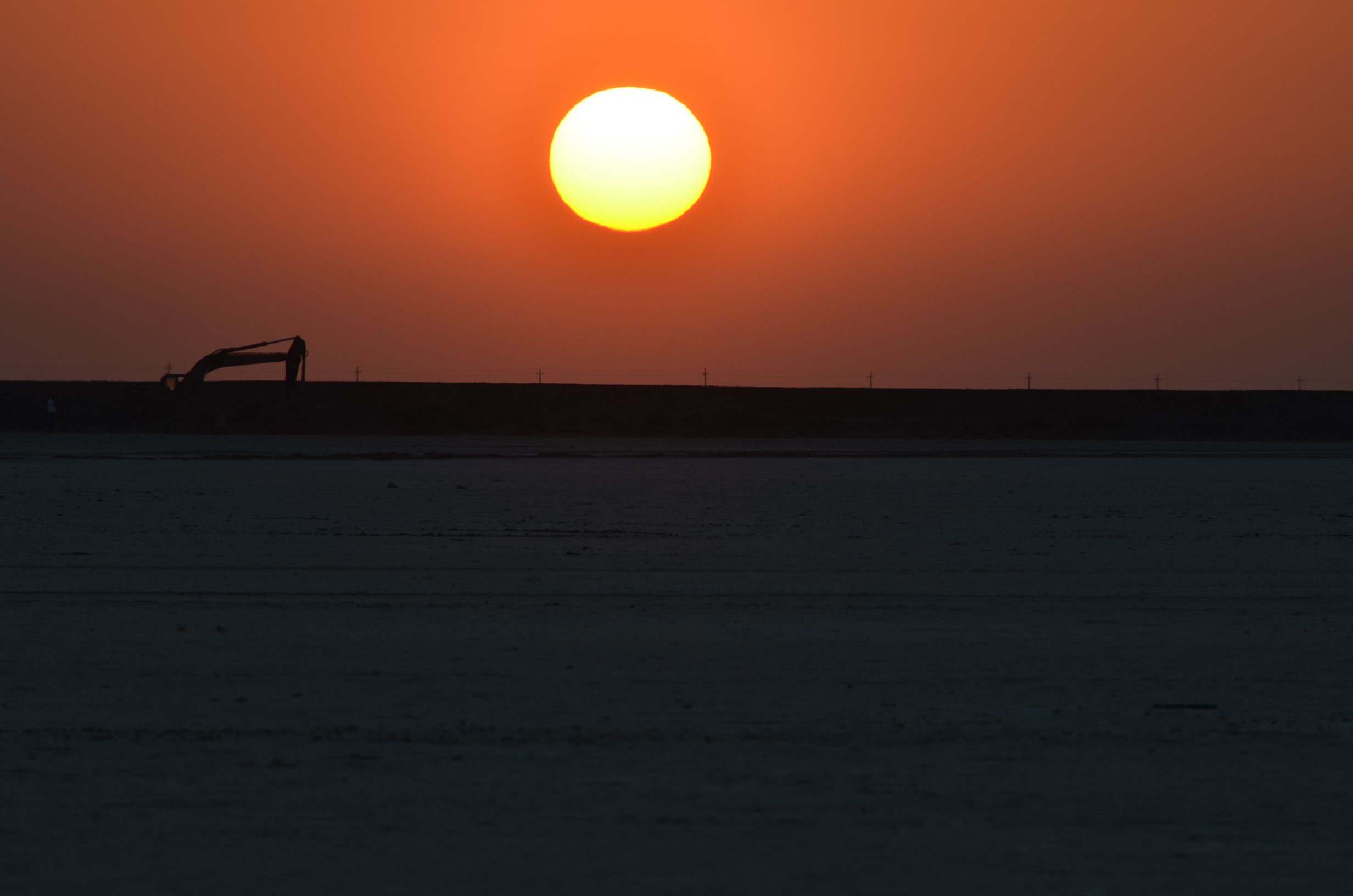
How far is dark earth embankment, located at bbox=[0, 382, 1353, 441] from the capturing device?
212ft

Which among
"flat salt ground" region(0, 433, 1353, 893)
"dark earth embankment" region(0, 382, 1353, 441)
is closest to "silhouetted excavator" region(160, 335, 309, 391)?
"dark earth embankment" region(0, 382, 1353, 441)

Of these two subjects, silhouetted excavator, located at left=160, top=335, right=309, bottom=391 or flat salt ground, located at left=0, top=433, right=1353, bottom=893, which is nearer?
flat salt ground, located at left=0, top=433, right=1353, bottom=893

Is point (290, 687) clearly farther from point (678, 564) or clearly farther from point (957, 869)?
point (678, 564)

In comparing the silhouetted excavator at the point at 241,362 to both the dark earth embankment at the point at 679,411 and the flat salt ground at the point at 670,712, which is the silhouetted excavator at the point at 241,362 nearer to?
the dark earth embankment at the point at 679,411

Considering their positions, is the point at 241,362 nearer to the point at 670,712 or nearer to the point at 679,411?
the point at 679,411

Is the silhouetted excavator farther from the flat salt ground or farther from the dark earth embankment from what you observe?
the flat salt ground

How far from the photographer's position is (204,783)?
5879 millimetres

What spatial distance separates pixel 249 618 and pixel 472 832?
5.52 meters

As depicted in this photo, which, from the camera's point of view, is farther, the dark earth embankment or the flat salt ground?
the dark earth embankment

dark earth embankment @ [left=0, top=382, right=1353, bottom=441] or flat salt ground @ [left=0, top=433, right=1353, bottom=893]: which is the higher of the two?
dark earth embankment @ [left=0, top=382, right=1353, bottom=441]

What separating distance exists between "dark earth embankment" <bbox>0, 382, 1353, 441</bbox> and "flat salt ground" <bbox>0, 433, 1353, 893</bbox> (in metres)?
46.0

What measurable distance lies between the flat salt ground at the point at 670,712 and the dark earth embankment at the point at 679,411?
46.0 metres

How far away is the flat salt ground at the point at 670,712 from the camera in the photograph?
511 centimetres

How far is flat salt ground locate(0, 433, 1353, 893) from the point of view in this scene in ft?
16.8
